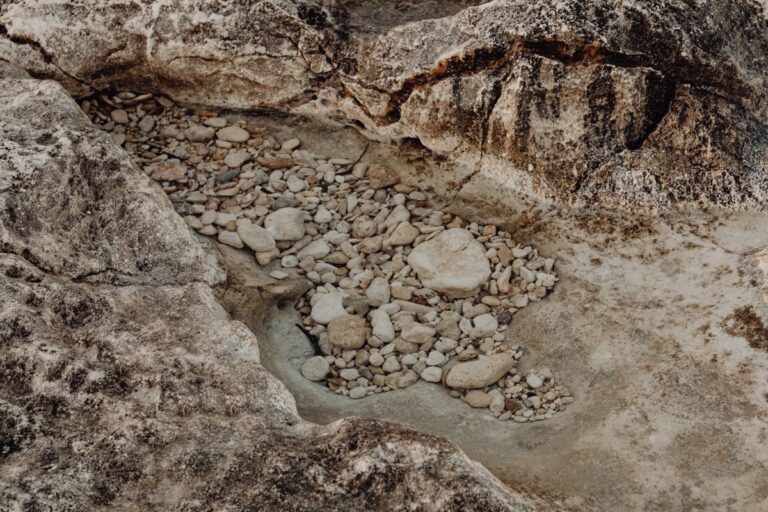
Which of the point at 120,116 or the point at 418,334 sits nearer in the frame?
the point at 418,334

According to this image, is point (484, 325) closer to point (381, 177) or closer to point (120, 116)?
point (381, 177)

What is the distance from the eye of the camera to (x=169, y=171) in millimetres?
2932

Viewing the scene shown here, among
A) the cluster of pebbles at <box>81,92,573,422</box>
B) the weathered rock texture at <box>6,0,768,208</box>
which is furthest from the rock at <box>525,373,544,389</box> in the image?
the weathered rock texture at <box>6,0,768,208</box>

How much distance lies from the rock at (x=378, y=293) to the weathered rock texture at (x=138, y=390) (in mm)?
457

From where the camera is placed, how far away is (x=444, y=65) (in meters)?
2.69

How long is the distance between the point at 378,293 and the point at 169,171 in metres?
0.86

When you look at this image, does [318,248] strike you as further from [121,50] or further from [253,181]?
[121,50]

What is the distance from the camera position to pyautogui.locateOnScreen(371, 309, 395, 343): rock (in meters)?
2.47

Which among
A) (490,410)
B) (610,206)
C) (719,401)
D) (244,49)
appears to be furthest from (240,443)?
(244,49)

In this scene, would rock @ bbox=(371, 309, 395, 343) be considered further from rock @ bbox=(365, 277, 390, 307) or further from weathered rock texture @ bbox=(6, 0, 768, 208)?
weathered rock texture @ bbox=(6, 0, 768, 208)

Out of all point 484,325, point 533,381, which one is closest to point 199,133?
point 484,325

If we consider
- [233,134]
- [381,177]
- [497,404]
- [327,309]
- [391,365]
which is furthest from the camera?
[233,134]

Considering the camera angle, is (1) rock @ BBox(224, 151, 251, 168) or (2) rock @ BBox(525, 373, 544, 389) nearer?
(2) rock @ BBox(525, 373, 544, 389)

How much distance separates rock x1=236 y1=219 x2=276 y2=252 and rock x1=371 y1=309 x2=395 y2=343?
0.42 metres
